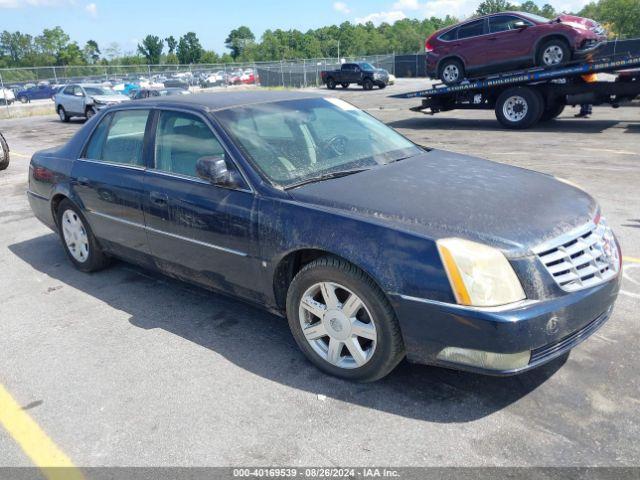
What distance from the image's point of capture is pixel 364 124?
446 cm

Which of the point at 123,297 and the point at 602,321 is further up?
the point at 602,321

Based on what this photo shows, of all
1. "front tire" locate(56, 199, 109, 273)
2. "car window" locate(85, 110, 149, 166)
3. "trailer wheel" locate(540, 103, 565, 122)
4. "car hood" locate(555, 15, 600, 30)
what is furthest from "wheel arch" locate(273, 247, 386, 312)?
"car hood" locate(555, 15, 600, 30)

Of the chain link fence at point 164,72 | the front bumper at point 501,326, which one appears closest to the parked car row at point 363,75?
the chain link fence at point 164,72

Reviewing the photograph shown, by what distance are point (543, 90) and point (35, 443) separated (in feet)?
44.6

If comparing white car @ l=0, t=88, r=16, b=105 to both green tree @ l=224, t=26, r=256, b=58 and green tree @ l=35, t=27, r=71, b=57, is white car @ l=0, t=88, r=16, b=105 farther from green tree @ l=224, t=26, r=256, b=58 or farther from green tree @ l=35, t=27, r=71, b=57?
green tree @ l=224, t=26, r=256, b=58

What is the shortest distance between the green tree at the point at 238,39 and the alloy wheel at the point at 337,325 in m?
144

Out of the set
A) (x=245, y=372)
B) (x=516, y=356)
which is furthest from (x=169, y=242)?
(x=516, y=356)

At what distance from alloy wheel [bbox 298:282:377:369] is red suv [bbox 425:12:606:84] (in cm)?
1268

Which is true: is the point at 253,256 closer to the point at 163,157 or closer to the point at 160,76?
the point at 163,157

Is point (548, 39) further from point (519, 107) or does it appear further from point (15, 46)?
point (15, 46)

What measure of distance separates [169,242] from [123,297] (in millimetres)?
971

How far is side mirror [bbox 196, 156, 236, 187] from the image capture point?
3.53m

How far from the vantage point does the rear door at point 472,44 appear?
14.7 meters

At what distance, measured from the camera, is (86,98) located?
2212cm
